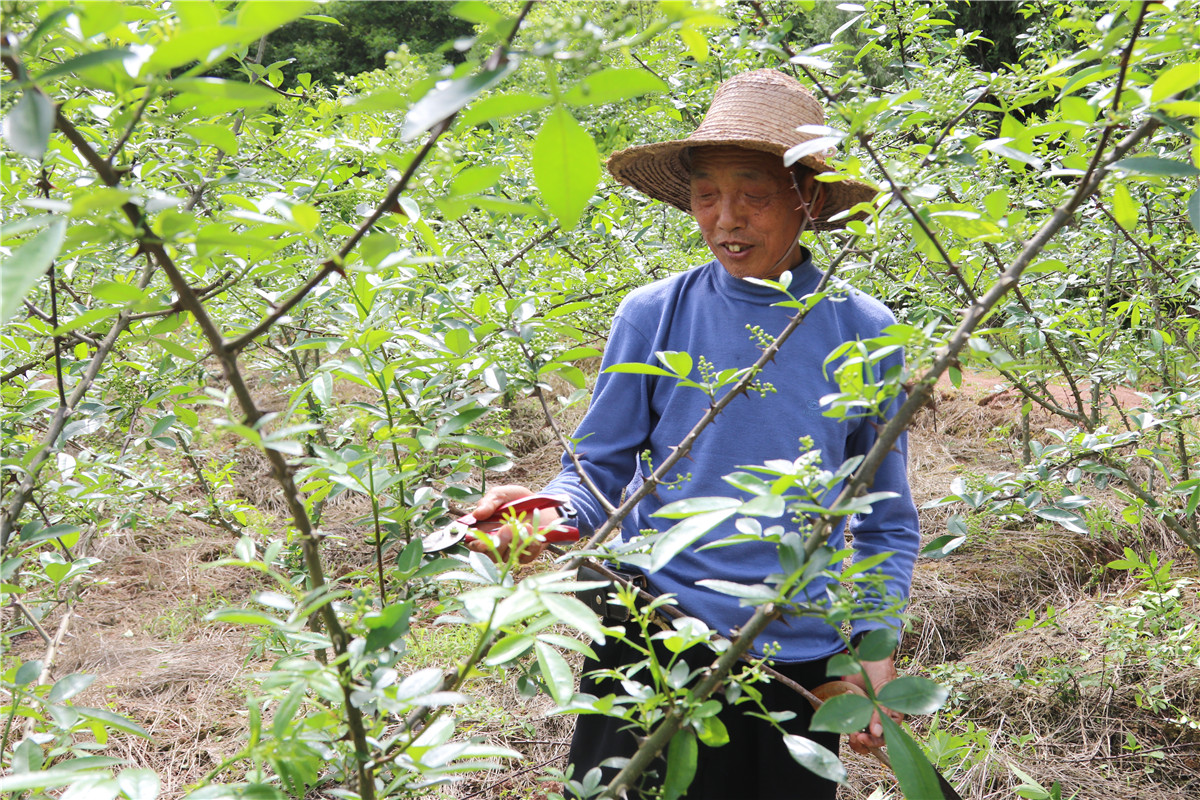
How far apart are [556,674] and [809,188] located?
4.56ft

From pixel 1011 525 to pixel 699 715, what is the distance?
12.0 feet

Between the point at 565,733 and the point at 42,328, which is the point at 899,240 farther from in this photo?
the point at 565,733

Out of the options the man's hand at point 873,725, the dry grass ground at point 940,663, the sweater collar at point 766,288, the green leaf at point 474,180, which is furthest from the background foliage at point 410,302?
the man's hand at point 873,725

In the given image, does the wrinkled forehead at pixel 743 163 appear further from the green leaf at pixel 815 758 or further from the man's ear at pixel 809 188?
the green leaf at pixel 815 758

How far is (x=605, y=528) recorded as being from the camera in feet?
3.64

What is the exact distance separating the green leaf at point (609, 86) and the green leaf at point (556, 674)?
1.56 feet

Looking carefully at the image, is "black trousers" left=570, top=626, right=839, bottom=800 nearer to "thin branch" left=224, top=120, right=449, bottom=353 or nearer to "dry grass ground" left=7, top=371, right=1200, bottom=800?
"dry grass ground" left=7, top=371, right=1200, bottom=800

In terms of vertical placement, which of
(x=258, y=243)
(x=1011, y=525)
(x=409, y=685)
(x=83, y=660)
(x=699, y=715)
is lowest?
(x=1011, y=525)

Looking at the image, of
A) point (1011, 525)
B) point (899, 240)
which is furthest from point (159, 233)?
point (1011, 525)

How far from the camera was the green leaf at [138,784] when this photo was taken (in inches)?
27.7

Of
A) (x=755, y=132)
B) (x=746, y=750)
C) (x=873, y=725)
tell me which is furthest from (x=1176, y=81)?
(x=746, y=750)

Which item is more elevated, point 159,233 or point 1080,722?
point 159,233

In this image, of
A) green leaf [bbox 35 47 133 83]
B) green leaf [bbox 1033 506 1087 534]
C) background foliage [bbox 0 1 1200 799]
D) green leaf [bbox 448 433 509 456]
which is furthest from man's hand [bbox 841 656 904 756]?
green leaf [bbox 35 47 133 83]

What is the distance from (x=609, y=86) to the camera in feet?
1.66
